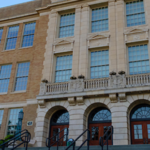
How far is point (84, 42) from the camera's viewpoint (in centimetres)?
1864

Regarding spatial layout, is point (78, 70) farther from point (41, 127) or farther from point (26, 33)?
point (26, 33)

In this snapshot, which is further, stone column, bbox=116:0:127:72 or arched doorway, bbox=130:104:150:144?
stone column, bbox=116:0:127:72

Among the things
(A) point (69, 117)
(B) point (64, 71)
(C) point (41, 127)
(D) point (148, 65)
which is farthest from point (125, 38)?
(C) point (41, 127)

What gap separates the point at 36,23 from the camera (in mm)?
22328

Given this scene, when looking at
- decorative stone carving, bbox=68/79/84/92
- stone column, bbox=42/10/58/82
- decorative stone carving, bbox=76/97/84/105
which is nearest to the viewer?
decorative stone carving, bbox=76/97/84/105

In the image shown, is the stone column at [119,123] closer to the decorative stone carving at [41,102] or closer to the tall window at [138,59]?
the tall window at [138,59]

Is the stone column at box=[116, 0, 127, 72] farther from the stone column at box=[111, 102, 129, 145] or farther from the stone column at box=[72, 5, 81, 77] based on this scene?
the stone column at box=[72, 5, 81, 77]

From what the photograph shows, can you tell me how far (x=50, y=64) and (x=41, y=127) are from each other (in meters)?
5.03

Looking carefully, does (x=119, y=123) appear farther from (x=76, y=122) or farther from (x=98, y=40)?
(x=98, y=40)

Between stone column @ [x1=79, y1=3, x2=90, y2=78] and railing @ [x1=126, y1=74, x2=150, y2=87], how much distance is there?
3.25 m

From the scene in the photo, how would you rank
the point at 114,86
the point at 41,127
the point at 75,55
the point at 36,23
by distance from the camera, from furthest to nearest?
the point at 36,23
the point at 75,55
the point at 41,127
the point at 114,86

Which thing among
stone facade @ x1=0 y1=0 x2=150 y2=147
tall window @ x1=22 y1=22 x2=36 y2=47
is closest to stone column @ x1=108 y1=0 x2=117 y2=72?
stone facade @ x1=0 y1=0 x2=150 y2=147

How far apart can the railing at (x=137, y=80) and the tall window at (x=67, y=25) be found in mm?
6754

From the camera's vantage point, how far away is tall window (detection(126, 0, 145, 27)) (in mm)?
18312
